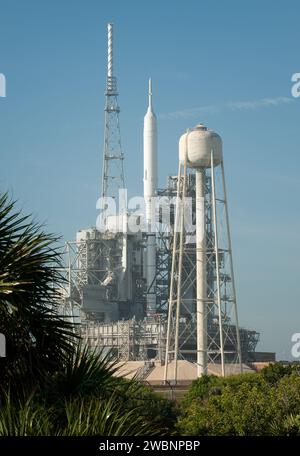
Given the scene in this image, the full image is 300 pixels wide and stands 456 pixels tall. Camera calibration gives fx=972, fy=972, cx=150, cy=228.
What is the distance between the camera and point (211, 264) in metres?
152

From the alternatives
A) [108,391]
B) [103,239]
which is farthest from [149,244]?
[108,391]

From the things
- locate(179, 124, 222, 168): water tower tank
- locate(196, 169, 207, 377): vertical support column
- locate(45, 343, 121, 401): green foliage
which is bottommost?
locate(45, 343, 121, 401): green foliage

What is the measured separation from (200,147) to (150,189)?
45872 mm

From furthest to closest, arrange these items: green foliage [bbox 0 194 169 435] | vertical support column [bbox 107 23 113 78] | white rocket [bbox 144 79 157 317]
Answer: vertical support column [bbox 107 23 113 78] < white rocket [bbox 144 79 157 317] < green foliage [bbox 0 194 169 435]

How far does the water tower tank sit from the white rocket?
4221 centimetres

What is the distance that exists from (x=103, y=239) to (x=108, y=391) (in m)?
134

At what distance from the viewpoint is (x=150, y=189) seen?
528ft

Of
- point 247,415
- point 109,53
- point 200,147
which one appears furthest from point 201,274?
point 247,415

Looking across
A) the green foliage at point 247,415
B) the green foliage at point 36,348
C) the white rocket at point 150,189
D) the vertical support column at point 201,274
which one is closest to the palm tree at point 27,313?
the green foliage at point 36,348

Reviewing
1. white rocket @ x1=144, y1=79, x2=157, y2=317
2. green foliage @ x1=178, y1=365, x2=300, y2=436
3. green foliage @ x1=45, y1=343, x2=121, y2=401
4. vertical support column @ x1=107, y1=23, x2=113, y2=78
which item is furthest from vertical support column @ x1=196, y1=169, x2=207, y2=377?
green foliage @ x1=45, y1=343, x2=121, y2=401

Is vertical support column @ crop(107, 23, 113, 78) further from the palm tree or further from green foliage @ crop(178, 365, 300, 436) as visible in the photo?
the palm tree

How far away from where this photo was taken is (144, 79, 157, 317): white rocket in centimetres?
15900

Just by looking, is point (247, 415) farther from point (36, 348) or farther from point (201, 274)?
point (201, 274)
